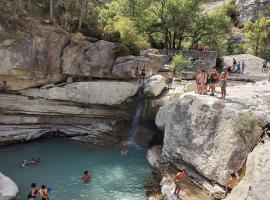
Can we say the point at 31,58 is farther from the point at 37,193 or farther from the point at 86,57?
the point at 37,193

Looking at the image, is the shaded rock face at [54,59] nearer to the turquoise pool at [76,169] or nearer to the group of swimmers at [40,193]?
the turquoise pool at [76,169]

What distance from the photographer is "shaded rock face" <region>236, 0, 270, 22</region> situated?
74.7 metres

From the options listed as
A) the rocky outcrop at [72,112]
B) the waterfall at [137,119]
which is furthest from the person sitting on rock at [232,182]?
the rocky outcrop at [72,112]

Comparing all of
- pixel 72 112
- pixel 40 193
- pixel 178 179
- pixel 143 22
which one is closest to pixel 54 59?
pixel 72 112

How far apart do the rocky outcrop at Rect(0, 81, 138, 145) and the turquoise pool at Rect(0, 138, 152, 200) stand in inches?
46.2

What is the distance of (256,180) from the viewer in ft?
54.1

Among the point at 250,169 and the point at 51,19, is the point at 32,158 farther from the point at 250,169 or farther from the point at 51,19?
the point at 250,169

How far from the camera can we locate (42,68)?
102ft

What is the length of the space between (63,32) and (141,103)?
28.1ft

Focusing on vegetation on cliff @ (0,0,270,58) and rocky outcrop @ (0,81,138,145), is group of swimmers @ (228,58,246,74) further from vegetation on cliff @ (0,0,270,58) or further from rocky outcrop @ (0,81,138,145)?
rocky outcrop @ (0,81,138,145)

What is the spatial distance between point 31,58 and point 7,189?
37.7 ft

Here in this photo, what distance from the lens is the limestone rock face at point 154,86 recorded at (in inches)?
1241

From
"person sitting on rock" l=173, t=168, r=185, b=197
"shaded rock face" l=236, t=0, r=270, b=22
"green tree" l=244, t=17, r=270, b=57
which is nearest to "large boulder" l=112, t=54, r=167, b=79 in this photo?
"person sitting on rock" l=173, t=168, r=185, b=197

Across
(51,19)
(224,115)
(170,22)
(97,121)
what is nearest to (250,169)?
(224,115)
